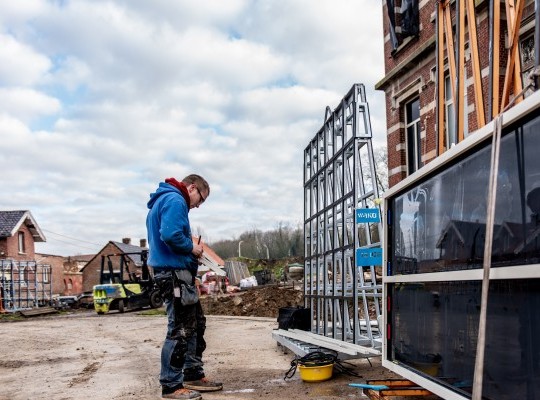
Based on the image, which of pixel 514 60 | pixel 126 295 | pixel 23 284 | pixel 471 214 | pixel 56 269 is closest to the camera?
pixel 471 214

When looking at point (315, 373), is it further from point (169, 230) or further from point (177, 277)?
point (169, 230)

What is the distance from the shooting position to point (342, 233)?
7727mm

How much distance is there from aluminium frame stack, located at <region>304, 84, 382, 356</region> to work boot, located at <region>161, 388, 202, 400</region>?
6.43 feet

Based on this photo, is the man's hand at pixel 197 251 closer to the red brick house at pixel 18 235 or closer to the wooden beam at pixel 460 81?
the wooden beam at pixel 460 81

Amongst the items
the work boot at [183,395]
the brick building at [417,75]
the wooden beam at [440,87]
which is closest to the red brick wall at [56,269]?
the brick building at [417,75]

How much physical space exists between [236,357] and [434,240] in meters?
5.44

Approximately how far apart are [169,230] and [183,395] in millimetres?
1539

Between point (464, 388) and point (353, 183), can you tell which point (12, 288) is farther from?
point (464, 388)

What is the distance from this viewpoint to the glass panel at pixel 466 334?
2750 millimetres

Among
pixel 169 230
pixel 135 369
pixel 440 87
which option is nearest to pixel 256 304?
pixel 135 369

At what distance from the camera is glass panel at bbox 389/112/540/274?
8.98ft

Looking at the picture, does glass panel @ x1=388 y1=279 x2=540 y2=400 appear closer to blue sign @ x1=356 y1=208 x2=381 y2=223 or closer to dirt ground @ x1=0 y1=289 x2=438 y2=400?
dirt ground @ x1=0 y1=289 x2=438 y2=400

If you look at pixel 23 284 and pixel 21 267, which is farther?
pixel 23 284

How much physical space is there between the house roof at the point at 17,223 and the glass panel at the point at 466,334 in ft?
126
